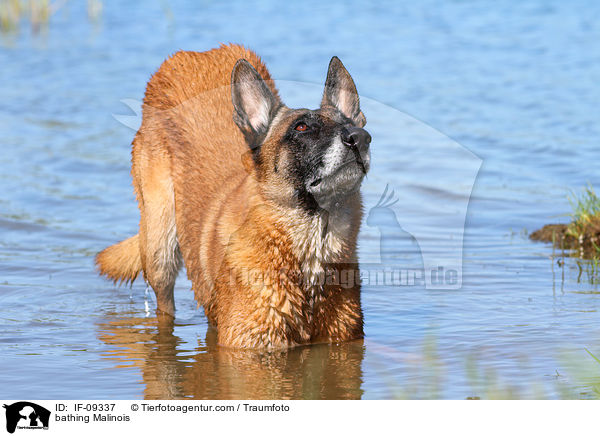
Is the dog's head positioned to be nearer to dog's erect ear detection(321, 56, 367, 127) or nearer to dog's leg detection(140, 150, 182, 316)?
dog's erect ear detection(321, 56, 367, 127)

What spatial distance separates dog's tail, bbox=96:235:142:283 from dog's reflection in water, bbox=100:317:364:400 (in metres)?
1.10

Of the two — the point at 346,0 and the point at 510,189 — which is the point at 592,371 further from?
the point at 346,0

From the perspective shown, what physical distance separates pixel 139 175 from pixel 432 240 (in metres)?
3.03

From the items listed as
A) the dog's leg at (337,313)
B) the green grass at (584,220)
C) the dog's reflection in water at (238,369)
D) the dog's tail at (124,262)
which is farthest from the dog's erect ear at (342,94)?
the green grass at (584,220)

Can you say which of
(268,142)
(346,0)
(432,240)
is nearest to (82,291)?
(268,142)

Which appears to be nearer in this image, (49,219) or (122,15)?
(49,219)

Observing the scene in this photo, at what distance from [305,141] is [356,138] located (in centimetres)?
38

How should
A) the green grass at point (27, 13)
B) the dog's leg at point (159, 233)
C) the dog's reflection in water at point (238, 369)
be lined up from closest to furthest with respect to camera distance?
the dog's reflection in water at point (238, 369) < the dog's leg at point (159, 233) < the green grass at point (27, 13)

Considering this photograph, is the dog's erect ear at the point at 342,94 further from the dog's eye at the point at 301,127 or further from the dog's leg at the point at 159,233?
the dog's leg at the point at 159,233

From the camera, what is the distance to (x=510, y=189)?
1023 centimetres

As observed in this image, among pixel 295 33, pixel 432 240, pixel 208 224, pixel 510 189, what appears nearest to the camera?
pixel 208 224

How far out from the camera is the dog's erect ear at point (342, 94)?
5.56m
